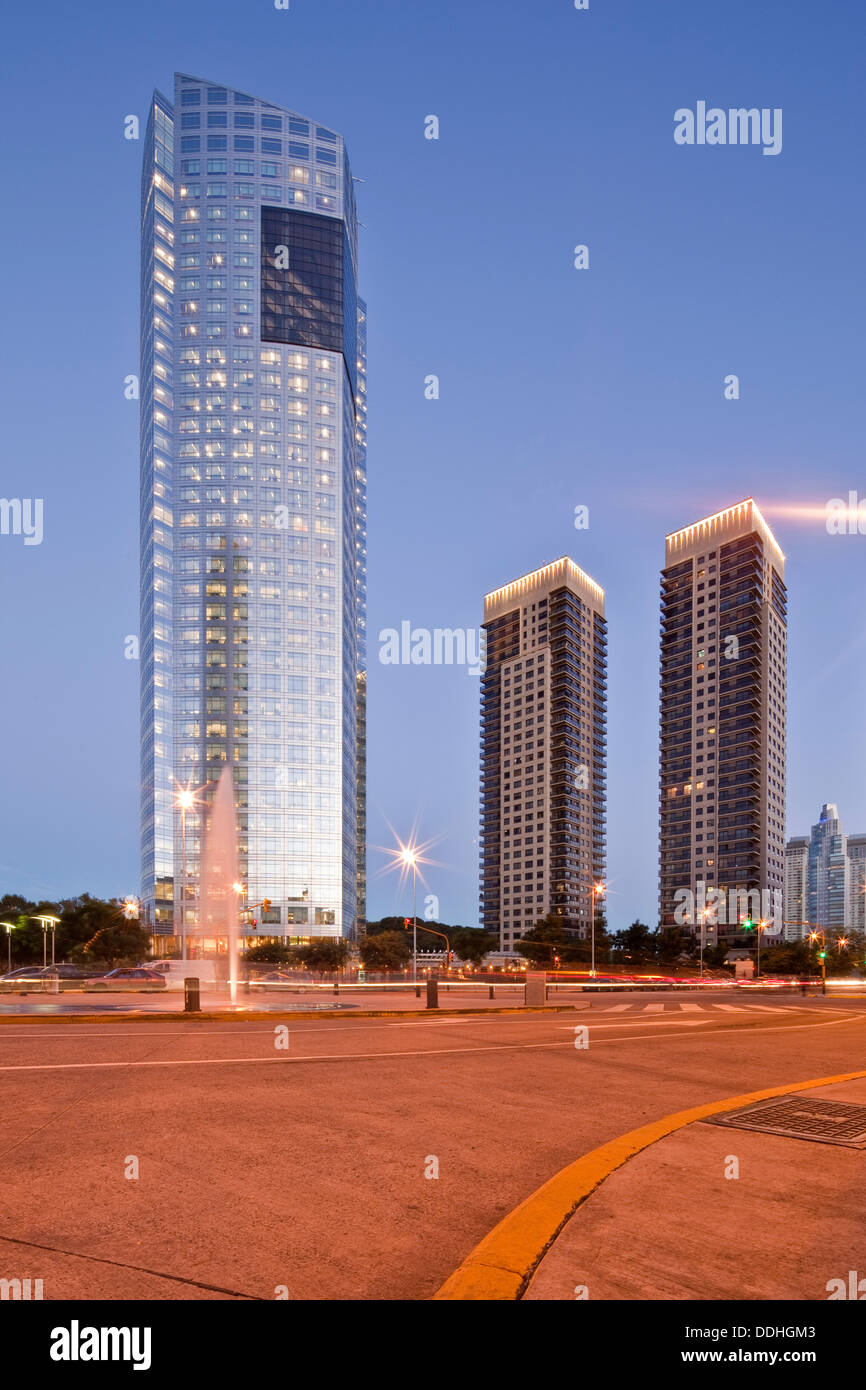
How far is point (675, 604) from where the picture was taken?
18838cm

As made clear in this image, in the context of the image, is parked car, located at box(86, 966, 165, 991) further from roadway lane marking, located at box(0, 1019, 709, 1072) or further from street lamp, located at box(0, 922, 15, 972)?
street lamp, located at box(0, 922, 15, 972)

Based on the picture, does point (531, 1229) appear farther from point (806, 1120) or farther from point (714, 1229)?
point (806, 1120)

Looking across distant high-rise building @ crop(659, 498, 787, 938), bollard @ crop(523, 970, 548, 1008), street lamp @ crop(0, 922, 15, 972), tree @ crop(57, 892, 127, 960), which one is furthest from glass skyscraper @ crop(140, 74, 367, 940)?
bollard @ crop(523, 970, 548, 1008)

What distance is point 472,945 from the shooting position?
172000 mm

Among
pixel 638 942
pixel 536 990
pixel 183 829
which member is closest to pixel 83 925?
pixel 183 829

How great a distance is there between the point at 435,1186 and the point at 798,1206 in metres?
2.44

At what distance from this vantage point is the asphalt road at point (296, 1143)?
190 inches

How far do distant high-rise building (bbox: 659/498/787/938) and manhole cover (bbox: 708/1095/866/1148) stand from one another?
156 m

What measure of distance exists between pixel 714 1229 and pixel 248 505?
482 ft

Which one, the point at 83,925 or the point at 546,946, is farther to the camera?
the point at 546,946

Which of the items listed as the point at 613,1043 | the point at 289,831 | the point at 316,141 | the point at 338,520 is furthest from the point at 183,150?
the point at 613,1043

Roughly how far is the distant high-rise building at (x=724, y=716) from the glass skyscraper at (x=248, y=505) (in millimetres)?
66646

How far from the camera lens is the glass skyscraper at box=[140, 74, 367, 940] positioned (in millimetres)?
137875
